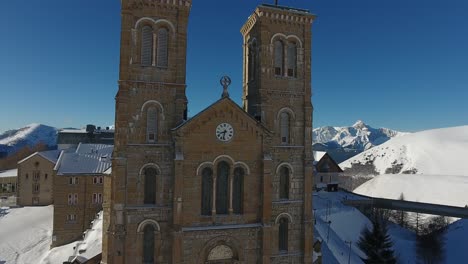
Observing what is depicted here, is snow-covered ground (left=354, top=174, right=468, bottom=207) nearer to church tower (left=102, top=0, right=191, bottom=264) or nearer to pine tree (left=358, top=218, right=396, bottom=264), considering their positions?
pine tree (left=358, top=218, right=396, bottom=264)

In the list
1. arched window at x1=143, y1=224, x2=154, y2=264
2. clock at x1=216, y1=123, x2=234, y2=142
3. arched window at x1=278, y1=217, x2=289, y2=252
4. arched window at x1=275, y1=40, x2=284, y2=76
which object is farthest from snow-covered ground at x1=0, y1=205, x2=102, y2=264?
arched window at x1=275, y1=40, x2=284, y2=76

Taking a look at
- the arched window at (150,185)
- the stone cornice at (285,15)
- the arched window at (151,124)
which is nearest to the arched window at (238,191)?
the arched window at (150,185)

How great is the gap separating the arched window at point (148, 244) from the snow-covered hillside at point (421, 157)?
116 metres

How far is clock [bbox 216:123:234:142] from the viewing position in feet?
82.8

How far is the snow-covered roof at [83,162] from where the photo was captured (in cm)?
5075

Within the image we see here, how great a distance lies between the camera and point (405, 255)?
4850 cm

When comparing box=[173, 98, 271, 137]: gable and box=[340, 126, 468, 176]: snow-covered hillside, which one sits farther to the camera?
box=[340, 126, 468, 176]: snow-covered hillside

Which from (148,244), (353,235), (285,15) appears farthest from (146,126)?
(353,235)

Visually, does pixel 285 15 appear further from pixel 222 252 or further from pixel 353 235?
pixel 353 235

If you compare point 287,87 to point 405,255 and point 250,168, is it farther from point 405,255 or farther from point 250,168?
point 405,255

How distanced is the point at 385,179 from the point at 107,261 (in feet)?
313

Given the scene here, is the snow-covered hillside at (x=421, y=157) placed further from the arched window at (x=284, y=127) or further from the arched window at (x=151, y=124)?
the arched window at (x=151, y=124)

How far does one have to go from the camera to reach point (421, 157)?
15688cm

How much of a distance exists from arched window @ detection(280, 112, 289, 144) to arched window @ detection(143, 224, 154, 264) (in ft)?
41.2
